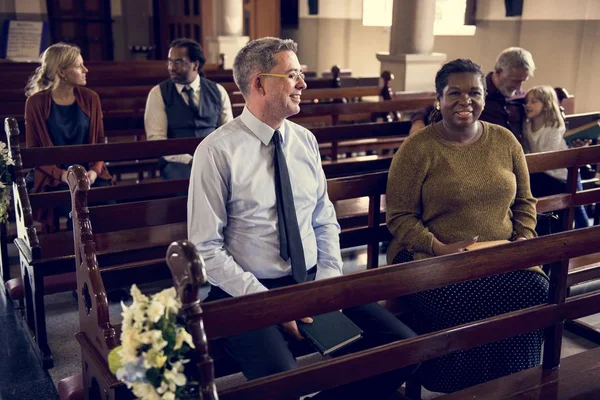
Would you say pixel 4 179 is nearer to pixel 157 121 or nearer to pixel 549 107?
pixel 157 121

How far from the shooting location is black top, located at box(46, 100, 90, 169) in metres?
3.78

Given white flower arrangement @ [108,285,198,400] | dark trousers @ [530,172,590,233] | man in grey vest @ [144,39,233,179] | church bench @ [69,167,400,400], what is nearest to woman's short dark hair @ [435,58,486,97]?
Result: church bench @ [69,167,400,400]

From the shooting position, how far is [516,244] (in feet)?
6.37

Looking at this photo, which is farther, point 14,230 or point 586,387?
point 14,230

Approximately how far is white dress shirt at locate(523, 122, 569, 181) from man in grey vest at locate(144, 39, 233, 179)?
73.3 inches

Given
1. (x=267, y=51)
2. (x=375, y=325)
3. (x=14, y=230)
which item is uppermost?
(x=267, y=51)

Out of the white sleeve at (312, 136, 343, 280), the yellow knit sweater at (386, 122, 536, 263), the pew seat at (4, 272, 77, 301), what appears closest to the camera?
the white sleeve at (312, 136, 343, 280)

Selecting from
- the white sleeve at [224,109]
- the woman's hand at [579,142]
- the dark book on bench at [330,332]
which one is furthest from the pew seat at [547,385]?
the white sleeve at [224,109]

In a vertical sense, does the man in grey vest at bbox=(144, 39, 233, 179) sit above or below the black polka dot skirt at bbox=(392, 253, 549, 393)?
above

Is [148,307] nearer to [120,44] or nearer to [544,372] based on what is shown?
[544,372]

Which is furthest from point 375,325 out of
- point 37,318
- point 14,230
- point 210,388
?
point 14,230

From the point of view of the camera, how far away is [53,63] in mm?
3795

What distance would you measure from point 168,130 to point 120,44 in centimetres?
844

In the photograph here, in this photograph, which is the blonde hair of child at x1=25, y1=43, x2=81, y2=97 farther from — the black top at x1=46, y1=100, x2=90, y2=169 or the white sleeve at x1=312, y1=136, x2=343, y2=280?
the white sleeve at x1=312, y1=136, x2=343, y2=280
